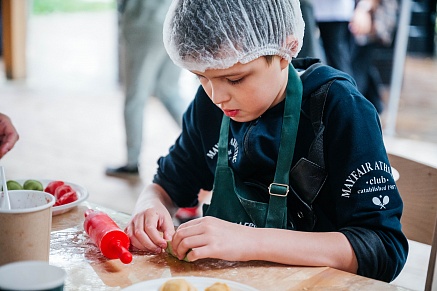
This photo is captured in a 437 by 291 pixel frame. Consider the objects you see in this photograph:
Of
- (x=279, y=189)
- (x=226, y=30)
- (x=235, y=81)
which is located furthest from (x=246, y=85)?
(x=279, y=189)

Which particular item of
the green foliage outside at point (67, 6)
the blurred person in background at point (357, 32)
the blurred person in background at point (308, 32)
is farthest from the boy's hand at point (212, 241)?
the green foliage outside at point (67, 6)

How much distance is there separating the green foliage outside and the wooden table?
6.98 meters

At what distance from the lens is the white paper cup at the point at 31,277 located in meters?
0.74

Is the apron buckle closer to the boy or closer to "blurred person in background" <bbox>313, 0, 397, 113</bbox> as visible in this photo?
the boy

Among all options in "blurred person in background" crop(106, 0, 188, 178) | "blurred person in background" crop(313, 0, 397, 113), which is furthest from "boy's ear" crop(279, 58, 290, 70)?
"blurred person in background" crop(313, 0, 397, 113)

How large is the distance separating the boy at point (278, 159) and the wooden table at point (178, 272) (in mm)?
27

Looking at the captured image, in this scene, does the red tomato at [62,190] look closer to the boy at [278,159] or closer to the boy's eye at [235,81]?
the boy at [278,159]

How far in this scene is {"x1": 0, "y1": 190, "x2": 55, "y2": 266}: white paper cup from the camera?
98cm

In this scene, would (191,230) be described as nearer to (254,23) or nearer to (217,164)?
(217,164)

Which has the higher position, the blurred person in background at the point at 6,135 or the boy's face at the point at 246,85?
the boy's face at the point at 246,85

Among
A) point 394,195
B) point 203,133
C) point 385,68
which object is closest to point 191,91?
point 385,68

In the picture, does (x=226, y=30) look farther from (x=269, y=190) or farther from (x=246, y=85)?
(x=269, y=190)

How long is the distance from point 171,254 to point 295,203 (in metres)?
0.37

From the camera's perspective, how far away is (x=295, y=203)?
1.43m
